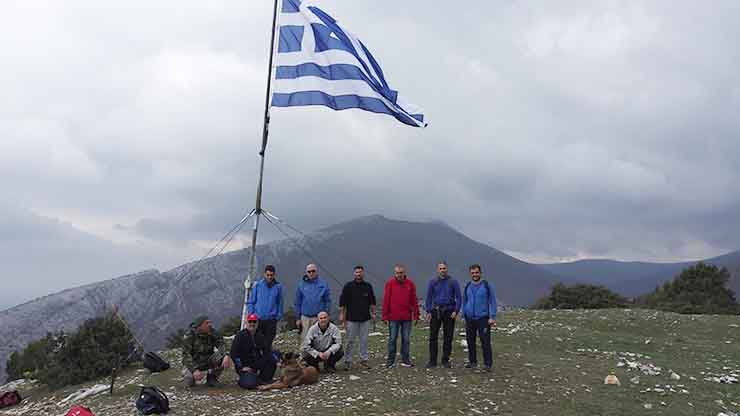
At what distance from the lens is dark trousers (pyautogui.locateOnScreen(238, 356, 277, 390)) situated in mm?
12078

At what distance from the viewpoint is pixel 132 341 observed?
2038 cm

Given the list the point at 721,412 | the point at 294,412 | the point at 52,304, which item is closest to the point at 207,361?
the point at 294,412

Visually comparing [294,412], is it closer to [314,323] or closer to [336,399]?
[336,399]

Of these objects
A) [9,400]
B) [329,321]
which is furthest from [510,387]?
[9,400]

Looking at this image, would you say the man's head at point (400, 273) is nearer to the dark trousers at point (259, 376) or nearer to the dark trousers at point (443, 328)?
the dark trousers at point (443, 328)

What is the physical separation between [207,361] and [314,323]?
8.21 ft

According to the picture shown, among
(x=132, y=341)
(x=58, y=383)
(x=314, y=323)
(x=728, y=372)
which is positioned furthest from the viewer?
(x=132, y=341)

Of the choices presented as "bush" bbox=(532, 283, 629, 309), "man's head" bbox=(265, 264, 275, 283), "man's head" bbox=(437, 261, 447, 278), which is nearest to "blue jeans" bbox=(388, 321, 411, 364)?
"man's head" bbox=(437, 261, 447, 278)

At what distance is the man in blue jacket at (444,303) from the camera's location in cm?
1303

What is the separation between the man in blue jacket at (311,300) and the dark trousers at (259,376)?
1223 millimetres

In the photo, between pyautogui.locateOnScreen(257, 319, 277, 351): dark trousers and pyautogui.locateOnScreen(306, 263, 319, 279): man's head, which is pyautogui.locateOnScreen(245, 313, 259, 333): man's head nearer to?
pyautogui.locateOnScreen(257, 319, 277, 351): dark trousers

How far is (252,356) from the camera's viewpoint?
12.4m

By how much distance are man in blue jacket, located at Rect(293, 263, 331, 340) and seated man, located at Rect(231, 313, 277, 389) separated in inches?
49.4

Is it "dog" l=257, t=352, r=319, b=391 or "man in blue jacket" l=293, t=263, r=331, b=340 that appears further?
"man in blue jacket" l=293, t=263, r=331, b=340
